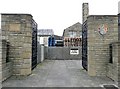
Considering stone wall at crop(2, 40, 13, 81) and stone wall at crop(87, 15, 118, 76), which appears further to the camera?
stone wall at crop(87, 15, 118, 76)

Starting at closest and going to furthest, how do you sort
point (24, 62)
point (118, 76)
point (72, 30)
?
point (118, 76), point (24, 62), point (72, 30)

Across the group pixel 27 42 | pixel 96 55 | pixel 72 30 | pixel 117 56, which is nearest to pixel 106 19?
pixel 96 55

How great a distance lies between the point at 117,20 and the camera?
32.4 ft

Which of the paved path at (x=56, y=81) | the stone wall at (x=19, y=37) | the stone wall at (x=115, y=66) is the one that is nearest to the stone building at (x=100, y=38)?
the paved path at (x=56, y=81)

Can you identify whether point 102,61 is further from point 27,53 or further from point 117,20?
point 27,53

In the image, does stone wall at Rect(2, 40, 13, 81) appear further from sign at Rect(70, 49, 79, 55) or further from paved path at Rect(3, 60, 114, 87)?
sign at Rect(70, 49, 79, 55)

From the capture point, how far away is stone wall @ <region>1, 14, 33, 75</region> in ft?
31.6

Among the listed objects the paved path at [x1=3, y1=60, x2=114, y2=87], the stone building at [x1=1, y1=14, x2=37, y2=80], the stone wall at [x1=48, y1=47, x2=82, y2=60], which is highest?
the stone building at [x1=1, y1=14, x2=37, y2=80]

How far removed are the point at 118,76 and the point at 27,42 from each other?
4522 mm

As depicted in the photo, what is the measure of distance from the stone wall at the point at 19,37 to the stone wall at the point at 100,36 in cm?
303

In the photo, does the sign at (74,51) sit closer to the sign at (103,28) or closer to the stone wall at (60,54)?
the stone wall at (60,54)

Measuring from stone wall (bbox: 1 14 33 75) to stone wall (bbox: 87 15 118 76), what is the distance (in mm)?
3031

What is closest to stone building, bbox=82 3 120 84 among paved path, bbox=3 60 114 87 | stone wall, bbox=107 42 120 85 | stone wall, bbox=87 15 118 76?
stone wall, bbox=87 15 118 76

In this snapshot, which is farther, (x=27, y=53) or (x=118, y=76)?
(x=27, y=53)
